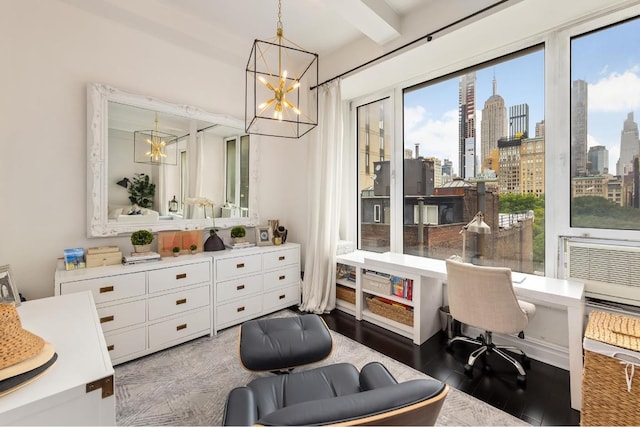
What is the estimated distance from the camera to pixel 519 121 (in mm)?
2416

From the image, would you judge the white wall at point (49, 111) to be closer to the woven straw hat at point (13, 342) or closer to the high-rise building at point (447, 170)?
the woven straw hat at point (13, 342)

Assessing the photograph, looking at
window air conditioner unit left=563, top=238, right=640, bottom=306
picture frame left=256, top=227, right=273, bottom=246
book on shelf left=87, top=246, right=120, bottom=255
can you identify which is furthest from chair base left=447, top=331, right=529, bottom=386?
book on shelf left=87, top=246, right=120, bottom=255

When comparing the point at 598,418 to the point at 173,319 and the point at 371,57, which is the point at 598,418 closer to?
the point at 173,319

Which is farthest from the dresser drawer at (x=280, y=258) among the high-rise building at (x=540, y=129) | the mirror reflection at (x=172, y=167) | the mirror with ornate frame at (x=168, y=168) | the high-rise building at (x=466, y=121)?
the high-rise building at (x=540, y=129)

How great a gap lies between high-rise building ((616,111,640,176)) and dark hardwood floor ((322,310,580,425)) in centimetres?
154

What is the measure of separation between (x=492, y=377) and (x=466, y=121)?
225 centimetres

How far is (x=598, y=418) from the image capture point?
144cm

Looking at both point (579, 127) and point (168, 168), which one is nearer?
point (579, 127)

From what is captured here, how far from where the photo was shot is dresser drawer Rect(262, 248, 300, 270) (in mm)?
3017

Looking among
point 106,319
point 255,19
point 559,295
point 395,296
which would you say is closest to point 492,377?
point 559,295

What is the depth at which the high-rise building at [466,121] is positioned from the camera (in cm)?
271

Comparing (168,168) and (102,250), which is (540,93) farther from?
(102,250)

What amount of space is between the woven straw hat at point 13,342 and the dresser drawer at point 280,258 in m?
2.01

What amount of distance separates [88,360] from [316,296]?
2.34m
